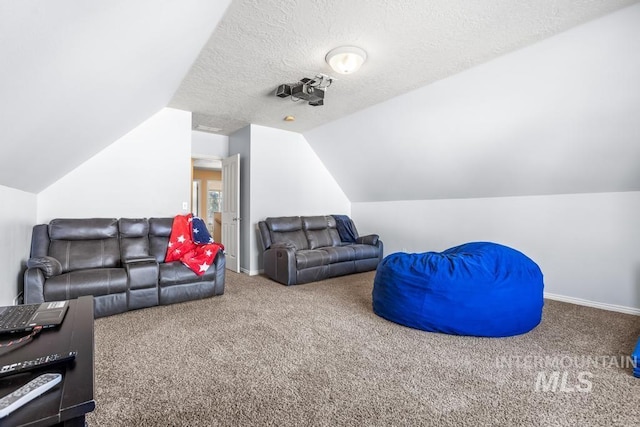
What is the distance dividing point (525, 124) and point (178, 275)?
4.20 metres

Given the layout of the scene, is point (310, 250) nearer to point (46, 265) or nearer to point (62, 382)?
point (46, 265)

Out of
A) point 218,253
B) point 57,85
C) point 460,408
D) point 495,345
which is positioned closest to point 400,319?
point 495,345

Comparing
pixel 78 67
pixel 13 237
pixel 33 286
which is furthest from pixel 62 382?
pixel 13 237

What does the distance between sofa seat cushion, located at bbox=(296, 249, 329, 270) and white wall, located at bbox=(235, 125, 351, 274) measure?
108cm

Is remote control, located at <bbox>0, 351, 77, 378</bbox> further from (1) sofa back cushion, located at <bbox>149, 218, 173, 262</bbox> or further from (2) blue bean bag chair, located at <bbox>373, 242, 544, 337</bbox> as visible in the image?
(1) sofa back cushion, located at <bbox>149, 218, 173, 262</bbox>

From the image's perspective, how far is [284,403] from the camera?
5.49ft

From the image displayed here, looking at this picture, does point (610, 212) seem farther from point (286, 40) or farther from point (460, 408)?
point (286, 40)

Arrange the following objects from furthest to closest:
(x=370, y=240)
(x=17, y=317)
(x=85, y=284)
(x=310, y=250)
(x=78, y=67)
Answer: (x=370, y=240) → (x=310, y=250) → (x=85, y=284) → (x=78, y=67) → (x=17, y=317)

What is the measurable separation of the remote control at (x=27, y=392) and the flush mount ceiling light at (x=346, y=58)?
2.90m

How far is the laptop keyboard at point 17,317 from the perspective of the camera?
109 centimetres

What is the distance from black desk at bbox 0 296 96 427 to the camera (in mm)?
626

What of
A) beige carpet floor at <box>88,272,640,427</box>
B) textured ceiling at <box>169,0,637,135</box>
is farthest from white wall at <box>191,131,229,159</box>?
beige carpet floor at <box>88,272,640,427</box>

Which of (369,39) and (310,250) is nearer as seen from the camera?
(369,39)

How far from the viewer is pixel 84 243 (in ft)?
11.4
